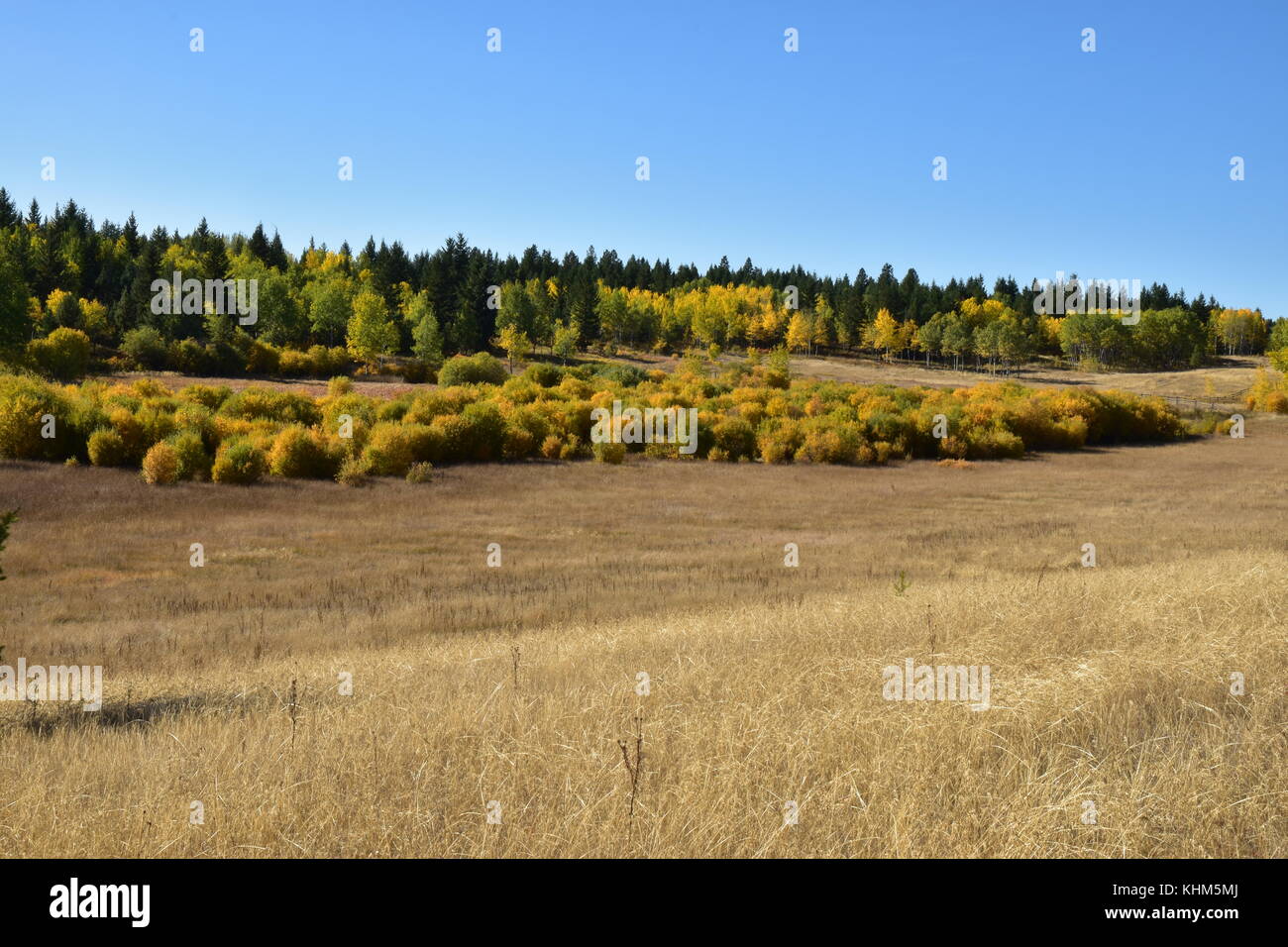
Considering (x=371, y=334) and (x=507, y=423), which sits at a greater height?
(x=371, y=334)

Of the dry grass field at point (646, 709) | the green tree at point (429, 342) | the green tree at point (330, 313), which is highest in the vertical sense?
the green tree at point (330, 313)

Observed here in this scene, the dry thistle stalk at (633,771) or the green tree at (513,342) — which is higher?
the green tree at (513,342)

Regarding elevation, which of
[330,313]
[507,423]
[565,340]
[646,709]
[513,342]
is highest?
[330,313]

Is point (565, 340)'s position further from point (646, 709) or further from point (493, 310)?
point (646, 709)

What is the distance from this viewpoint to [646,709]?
20.3ft

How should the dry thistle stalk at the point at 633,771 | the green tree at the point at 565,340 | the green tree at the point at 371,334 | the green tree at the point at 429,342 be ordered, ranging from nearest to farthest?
the dry thistle stalk at the point at 633,771 → the green tree at the point at 371,334 → the green tree at the point at 429,342 → the green tree at the point at 565,340

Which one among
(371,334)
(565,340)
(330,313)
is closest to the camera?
(371,334)

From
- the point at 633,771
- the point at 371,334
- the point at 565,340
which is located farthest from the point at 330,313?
the point at 633,771

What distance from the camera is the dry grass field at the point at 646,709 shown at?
4316 millimetres

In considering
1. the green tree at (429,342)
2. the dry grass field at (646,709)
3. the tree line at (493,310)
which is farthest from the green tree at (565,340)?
the dry grass field at (646,709)

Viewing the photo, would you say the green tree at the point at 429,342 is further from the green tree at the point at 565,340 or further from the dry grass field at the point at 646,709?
the dry grass field at the point at 646,709

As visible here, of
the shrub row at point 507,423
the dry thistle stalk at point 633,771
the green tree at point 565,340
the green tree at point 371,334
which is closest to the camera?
the dry thistle stalk at point 633,771
